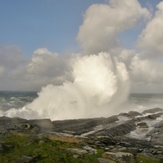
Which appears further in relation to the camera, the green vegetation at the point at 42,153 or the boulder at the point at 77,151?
the boulder at the point at 77,151

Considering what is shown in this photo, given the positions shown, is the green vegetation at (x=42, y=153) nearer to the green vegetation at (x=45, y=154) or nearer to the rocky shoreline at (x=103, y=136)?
the green vegetation at (x=45, y=154)

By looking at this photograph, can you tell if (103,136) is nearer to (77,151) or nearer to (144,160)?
(77,151)

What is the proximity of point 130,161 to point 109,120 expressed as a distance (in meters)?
26.5

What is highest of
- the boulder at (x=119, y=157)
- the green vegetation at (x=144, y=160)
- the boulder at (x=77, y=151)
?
the boulder at (x=77, y=151)

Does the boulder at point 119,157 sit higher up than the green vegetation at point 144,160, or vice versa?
the boulder at point 119,157

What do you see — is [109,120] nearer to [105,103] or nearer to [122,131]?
[122,131]

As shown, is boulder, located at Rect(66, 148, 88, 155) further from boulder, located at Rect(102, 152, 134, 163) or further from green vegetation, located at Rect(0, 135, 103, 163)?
boulder, located at Rect(102, 152, 134, 163)

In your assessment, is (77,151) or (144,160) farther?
(77,151)

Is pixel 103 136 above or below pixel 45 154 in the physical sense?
above

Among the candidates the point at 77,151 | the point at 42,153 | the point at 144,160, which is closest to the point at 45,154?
the point at 42,153

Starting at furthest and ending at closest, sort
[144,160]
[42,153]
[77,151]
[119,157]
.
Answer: [77,151] < [144,160] < [42,153] < [119,157]

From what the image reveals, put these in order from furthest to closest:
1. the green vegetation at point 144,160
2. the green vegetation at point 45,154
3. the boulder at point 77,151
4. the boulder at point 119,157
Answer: the boulder at point 77,151
the green vegetation at point 144,160
the boulder at point 119,157
the green vegetation at point 45,154

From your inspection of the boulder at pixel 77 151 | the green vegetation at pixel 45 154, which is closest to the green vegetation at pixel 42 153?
the green vegetation at pixel 45 154

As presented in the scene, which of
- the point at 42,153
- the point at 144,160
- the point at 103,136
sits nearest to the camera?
the point at 42,153
